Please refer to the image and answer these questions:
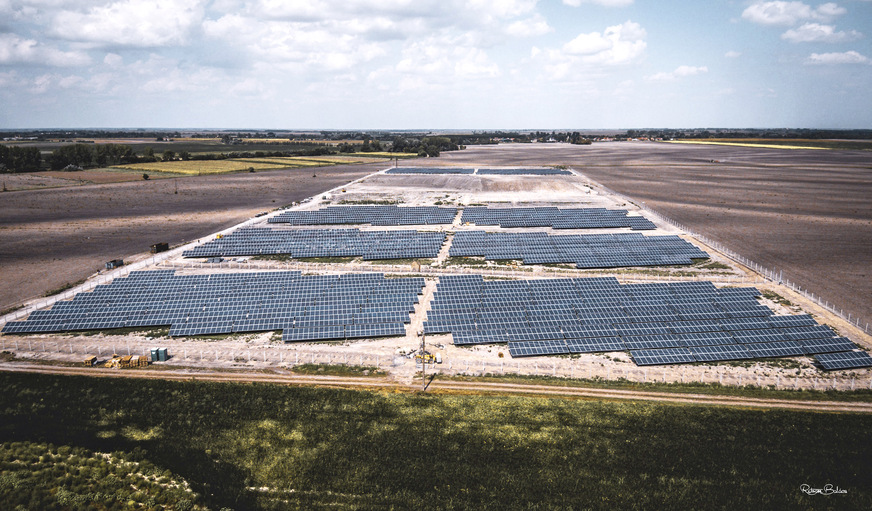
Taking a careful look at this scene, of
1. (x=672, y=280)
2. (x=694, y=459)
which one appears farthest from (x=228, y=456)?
(x=672, y=280)

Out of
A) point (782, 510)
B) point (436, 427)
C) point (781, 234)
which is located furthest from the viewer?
point (781, 234)

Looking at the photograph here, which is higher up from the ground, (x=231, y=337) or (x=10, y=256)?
(x=10, y=256)

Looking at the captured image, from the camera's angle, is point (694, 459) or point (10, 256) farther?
point (10, 256)

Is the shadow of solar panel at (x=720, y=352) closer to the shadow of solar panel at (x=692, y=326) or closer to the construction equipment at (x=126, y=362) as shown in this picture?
the shadow of solar panel at (x=692, y=326)

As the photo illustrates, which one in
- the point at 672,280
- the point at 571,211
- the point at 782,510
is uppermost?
the point at 571,211

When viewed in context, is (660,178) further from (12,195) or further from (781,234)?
(12,195)

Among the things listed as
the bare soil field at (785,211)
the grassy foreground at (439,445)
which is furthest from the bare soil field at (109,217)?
the bare soil field at (785,211)
